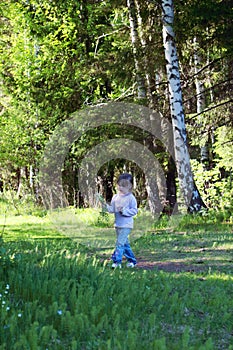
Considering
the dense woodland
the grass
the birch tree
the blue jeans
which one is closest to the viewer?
the grass

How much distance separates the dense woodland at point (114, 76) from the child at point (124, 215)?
255 inches

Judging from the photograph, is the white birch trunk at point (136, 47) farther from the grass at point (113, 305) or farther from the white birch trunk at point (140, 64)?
the grass at point (113, 305)

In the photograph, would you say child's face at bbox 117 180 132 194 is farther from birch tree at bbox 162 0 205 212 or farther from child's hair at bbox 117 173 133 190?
birch tree at bbox 162 0 205 212

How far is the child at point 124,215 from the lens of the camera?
8.16m

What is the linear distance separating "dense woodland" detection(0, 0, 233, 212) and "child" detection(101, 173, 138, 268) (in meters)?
6.49

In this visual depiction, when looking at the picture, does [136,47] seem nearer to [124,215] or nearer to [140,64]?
[140,64]

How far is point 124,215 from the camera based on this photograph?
8.27m

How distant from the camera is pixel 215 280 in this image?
6.77 m

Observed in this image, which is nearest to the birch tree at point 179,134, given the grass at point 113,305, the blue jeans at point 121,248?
the grass at point 113,305

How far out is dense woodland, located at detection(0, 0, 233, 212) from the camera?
50.3 ft

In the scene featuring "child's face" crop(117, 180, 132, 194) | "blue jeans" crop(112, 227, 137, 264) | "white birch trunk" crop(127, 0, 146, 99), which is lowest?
"blue jeans" crop(112, 227, 137, 264)

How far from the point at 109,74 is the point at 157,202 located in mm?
4440

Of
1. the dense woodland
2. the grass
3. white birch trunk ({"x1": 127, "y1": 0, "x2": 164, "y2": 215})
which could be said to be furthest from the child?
white birch trunk ({"x1": 127, "y1": 0, "x2": 164, "y2": 215})

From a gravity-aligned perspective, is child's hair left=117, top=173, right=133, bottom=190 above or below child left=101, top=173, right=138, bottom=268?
above
